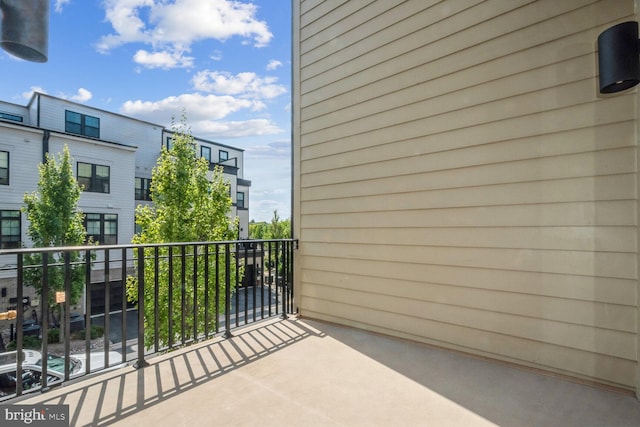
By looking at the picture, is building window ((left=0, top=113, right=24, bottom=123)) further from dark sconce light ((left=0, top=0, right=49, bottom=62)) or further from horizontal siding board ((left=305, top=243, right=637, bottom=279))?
horizontal siding board ((left=305, top=243, right=637, bottom=279))

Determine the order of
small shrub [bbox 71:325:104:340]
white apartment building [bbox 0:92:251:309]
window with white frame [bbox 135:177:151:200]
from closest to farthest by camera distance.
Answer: small shrub [bbox 71:325:104:340]
white apartment building [bbox 0:92:251:309]
window with white frame [bbox 135:177:151:200]

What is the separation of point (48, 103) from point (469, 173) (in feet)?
46.1

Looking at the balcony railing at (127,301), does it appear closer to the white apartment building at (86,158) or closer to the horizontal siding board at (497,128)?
the horizontal siding board at (497,128)

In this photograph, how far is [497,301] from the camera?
2041mm

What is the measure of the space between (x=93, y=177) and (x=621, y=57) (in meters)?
13.1

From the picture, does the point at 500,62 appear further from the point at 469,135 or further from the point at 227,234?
the point at 227,234

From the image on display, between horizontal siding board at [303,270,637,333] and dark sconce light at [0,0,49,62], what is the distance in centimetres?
240

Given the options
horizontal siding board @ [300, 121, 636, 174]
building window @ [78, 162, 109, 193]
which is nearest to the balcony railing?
horizontal siding board @ [300, 121, 636, 174]

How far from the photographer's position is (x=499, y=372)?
191 cm

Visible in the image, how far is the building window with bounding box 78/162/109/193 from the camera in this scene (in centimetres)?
1073

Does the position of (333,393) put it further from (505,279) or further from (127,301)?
(127,301)

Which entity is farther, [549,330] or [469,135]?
[469,135]

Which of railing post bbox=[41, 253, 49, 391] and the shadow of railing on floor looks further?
railing post bbox=[41, 253, 49, 391]

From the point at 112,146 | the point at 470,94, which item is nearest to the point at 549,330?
the point at 470,94
